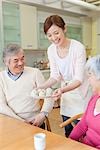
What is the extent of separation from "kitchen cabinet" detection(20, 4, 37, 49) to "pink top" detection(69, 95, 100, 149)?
9.68 feet

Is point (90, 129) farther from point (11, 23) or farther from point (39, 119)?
point (11, 23)

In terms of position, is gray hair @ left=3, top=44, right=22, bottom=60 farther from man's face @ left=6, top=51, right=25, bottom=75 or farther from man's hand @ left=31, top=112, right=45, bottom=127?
man's hand @ left=31, top=112, right=45, bottom=127

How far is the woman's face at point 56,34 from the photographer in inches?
76.8

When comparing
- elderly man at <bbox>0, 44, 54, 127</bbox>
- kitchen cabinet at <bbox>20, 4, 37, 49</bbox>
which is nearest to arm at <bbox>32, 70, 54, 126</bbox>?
elderly man at <bbox>0, 44, 54, 127</bbox>

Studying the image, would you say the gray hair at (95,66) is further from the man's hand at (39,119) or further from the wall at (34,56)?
the wall at (34,56)

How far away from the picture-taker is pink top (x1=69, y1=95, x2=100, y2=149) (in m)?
1.40

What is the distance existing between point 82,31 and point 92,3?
74 centimetres

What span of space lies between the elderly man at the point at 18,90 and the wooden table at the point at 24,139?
379 mm

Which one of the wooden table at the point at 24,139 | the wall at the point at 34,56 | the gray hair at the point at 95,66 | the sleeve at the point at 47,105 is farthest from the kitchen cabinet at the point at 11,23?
the gray hair at the point at 95,66

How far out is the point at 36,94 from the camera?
1.79m

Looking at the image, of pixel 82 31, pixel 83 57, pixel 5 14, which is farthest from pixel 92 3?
pixel 83 57

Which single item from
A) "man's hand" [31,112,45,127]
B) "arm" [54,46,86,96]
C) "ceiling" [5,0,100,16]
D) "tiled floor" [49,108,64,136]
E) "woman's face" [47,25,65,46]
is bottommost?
"tiled floor" [49,108,64,136]

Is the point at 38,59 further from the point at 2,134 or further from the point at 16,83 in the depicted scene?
the point at 2,134

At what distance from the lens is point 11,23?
4207 mm
